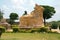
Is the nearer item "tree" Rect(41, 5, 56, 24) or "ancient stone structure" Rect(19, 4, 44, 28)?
"ancient stone structure" Rect(19, 4, 44, 28)

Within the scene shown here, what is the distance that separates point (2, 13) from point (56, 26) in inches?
1053

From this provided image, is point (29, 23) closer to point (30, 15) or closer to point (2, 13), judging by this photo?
point (30, 15)

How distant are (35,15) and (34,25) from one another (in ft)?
8.20

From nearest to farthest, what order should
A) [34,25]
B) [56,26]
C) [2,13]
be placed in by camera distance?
[34,25] < [56,26] < [2,13]

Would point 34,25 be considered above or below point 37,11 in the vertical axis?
below

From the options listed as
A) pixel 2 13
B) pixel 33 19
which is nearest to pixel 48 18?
pixel 2 13

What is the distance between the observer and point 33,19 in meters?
44.1

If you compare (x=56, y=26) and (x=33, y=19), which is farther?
(x=56, y=26)

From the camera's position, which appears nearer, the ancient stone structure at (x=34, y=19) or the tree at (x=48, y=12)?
the ancient stone structure at (x=34, y=19)

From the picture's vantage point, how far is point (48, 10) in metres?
72.9

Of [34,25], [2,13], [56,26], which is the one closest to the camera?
[34,25]

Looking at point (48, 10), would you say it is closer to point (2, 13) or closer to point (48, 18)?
point (48, 18)

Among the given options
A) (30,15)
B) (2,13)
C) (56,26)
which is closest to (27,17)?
(30,15)

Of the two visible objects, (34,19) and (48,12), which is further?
(48,12)
